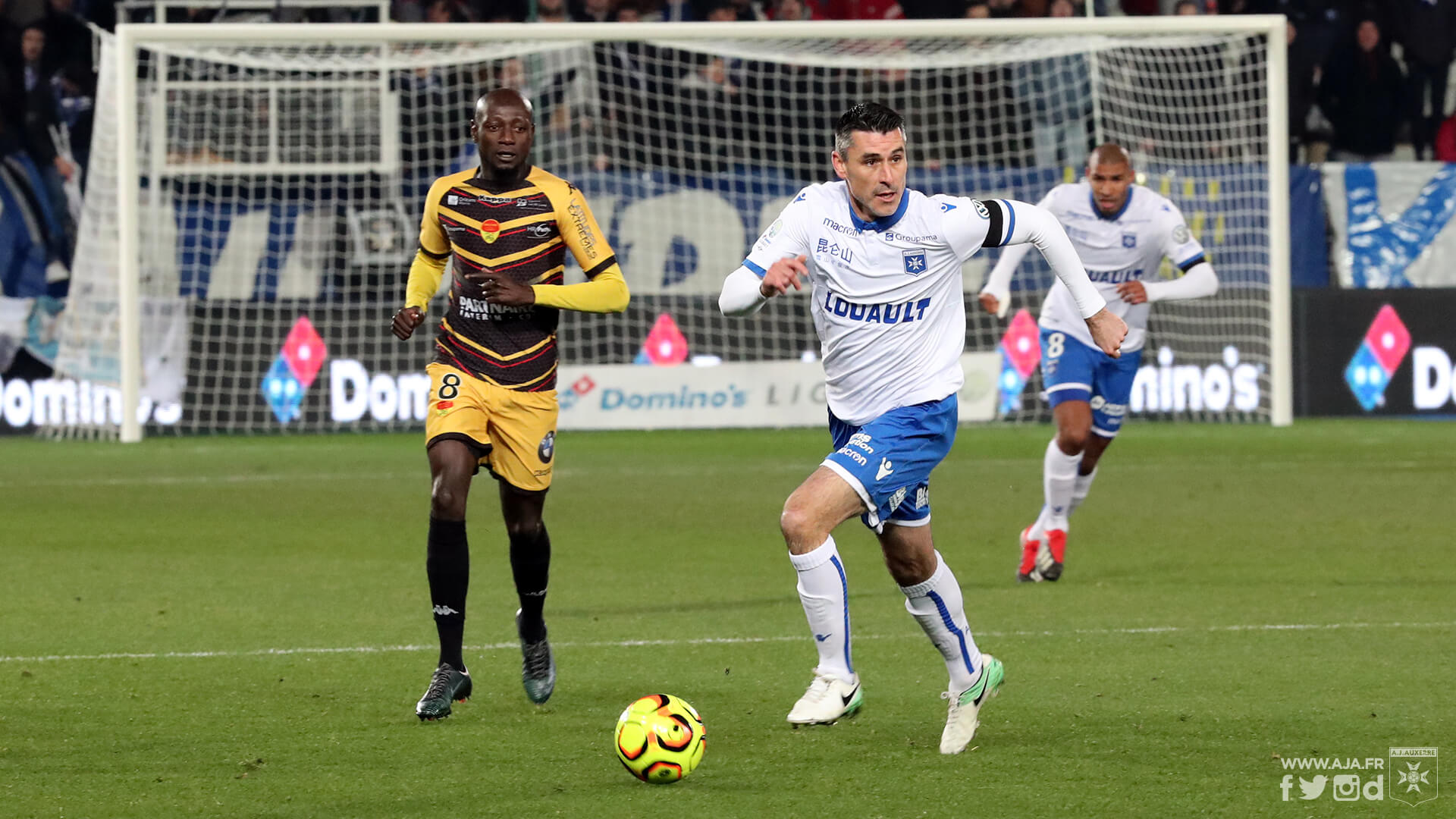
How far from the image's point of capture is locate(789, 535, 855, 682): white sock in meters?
5.38

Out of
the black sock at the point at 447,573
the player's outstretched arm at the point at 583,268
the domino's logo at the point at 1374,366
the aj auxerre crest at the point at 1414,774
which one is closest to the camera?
the aj auxerre crest at the point at 1414,774

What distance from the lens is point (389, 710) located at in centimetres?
580

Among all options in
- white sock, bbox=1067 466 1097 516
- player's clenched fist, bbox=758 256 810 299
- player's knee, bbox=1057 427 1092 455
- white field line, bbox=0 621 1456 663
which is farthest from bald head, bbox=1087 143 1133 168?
player's clenched fist, bbox=758 256 810 299

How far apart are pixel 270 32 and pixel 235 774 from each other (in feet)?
37.8

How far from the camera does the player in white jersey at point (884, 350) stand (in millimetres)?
5348

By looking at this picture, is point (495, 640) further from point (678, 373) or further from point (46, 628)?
point (678, 373)

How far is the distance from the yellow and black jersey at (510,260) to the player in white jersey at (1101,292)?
3387 mm

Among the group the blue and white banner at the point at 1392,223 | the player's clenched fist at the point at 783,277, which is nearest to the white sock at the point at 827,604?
the player's clenched fist at the point at 783,277

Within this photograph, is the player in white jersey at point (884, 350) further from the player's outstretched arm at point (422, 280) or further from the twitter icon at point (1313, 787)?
the player's outstretched arm at point (422, 280)

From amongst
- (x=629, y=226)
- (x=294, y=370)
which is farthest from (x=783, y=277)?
(x=294, y=370)

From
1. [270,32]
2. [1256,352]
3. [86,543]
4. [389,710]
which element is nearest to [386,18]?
[270,32]

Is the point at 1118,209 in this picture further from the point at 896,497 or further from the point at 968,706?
the point at 968,706

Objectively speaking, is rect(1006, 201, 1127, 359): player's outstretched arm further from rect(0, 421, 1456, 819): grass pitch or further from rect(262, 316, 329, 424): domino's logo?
rect(262, 316, 329, 424): domino's logo

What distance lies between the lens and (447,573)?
234 inches
